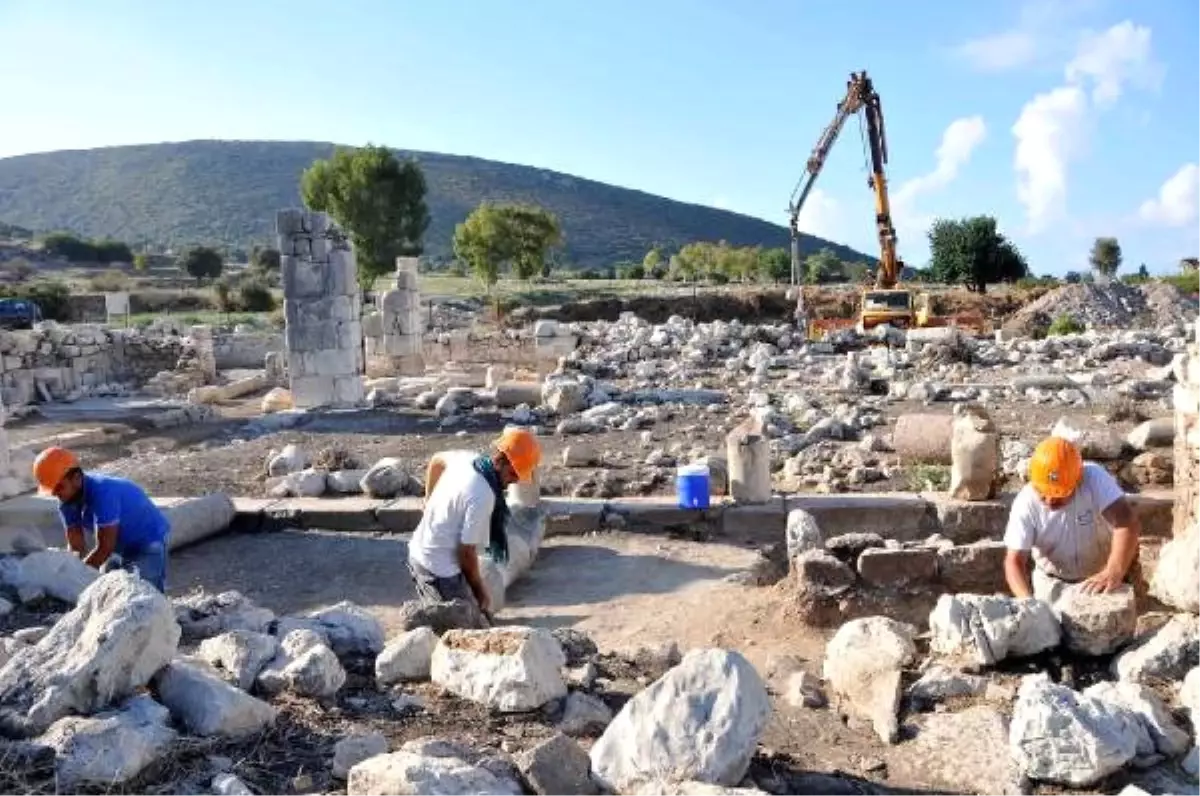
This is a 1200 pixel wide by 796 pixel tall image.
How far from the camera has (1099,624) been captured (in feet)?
15.6

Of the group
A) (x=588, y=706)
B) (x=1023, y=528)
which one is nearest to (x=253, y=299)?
(x=1023, y=528)

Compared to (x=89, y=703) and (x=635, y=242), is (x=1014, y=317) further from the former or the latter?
(x=635, y=242)

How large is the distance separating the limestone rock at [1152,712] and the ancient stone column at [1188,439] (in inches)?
115

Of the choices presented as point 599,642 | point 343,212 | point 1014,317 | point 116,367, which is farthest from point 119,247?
point 599,642

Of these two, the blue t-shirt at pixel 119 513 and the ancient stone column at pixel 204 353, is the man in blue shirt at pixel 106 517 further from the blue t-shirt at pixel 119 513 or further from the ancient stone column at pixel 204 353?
the ancient stone column at pixel 204 353

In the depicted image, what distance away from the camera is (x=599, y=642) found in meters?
6.67

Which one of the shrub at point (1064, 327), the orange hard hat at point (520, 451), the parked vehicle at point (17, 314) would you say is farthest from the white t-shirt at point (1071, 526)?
the parked vehicle at point (17, 314)

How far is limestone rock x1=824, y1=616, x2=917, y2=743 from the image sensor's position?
4570 mm

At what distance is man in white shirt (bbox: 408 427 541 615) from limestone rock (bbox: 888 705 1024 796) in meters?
2.47

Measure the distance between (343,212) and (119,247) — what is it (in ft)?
78.8

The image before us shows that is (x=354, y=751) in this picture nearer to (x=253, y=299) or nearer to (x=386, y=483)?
(x=386, y=483)

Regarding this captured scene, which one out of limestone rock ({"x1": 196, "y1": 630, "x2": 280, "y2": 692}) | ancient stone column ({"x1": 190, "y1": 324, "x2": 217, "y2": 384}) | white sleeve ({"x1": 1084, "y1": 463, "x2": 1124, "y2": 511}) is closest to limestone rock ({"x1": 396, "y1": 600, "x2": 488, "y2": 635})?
limestone rock ({"x1": 196, "y1": 630, "x2": 280, "y2": 692})

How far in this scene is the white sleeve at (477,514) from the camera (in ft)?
19.0

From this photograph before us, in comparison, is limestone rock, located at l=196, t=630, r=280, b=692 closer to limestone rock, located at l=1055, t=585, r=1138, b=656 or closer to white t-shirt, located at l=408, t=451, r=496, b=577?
white t-shirt, located at l=408, t=451, r=496, b=577
